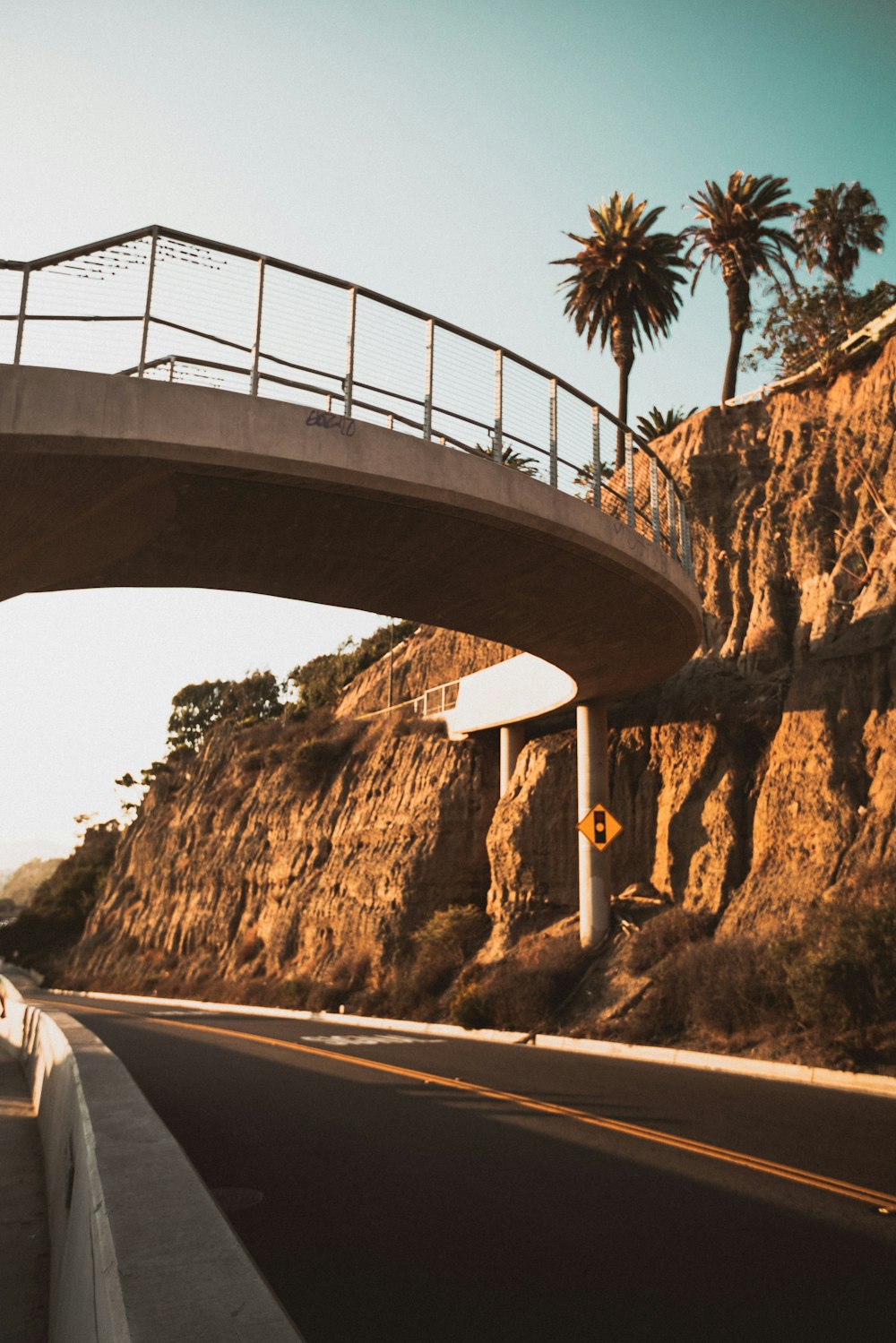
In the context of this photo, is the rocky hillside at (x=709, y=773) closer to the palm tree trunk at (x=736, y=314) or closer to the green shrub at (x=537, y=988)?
the green shrub at (x=537, y=988)

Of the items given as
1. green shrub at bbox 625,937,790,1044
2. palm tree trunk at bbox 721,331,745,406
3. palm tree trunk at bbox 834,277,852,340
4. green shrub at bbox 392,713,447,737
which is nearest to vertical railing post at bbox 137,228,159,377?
green shrub at bbox 625,937,790,1044

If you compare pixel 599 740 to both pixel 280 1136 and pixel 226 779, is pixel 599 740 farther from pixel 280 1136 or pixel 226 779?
pixel 226 779

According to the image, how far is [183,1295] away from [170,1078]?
37.1ft

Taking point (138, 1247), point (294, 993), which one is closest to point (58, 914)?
point (294, 993)

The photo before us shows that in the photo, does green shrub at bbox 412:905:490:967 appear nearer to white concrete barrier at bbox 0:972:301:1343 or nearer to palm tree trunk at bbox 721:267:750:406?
white concrete barrier at bbox 0:972:301:1343

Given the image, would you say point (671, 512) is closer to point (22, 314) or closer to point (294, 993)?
point (22, 314)

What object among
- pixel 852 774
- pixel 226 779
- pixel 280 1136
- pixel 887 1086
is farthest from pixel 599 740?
pixel 226 779

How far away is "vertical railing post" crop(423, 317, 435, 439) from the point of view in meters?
15.4

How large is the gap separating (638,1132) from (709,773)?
1756 cm

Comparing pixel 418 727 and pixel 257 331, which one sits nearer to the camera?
pixel 257 331

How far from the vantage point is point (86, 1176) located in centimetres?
513

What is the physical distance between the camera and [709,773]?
85.9 ft

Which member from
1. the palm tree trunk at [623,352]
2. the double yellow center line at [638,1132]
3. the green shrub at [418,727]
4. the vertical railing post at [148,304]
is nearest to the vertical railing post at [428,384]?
the vertical railing post at [148,304]

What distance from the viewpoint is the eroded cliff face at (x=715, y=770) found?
77.6ft
